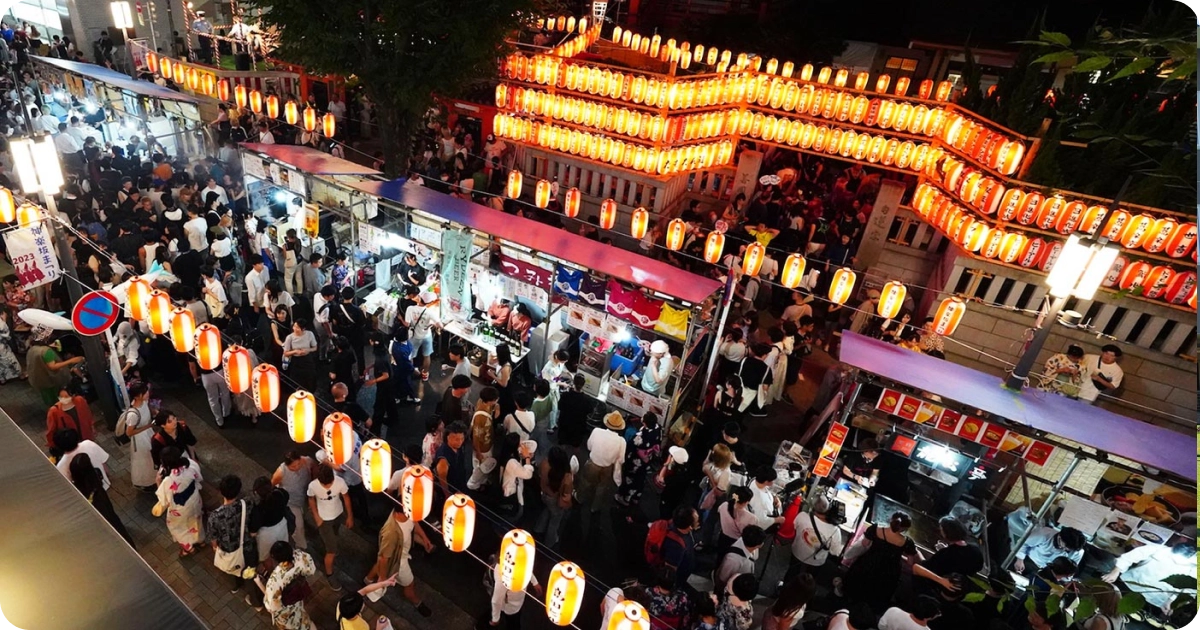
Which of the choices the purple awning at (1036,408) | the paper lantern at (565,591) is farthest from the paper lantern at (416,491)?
the purple awning at (1036,408)

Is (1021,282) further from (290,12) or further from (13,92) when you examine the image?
(13,92)

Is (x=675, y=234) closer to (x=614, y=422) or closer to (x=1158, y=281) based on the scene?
(x=614, y=422)

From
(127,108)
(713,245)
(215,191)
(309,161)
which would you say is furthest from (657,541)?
(127,108)

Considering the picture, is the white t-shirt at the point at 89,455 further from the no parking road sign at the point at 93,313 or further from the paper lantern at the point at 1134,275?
the paper lantern at the point at 1134,275

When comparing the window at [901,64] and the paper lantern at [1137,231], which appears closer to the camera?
the paper lantern at [1137,231]

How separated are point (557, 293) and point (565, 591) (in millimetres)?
6169

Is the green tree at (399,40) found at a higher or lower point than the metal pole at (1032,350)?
higher

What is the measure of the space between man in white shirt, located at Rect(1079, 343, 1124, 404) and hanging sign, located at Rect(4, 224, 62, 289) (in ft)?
57.6

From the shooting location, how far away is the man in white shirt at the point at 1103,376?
11.2 m

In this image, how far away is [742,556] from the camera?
23.4ft

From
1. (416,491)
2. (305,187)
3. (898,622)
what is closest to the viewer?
(898,622)

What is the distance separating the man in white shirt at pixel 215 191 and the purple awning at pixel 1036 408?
14743 millimetres

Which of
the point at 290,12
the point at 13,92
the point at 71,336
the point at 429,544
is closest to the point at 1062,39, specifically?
the point at 429,544

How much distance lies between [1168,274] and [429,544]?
13.5 m
